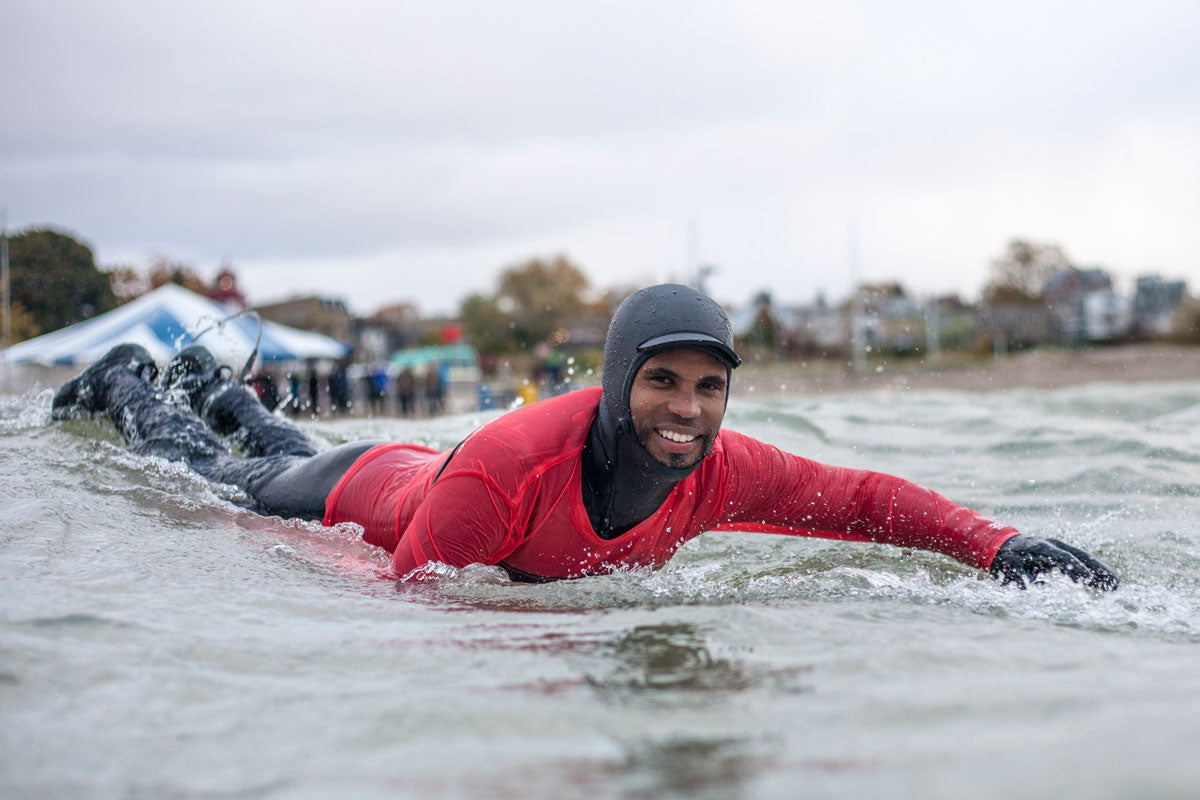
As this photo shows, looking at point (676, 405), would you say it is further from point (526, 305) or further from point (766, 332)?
point (526, 305)

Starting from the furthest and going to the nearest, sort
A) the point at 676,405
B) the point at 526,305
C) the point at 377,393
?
the point at 526,305, the point at 377,393, the point at 676,405

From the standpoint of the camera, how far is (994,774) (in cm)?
140

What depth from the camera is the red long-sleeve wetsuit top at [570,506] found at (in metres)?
2.93

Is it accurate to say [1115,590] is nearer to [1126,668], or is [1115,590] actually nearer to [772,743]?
[1126,668]

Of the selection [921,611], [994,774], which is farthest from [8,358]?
[994,774]

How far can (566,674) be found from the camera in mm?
2029

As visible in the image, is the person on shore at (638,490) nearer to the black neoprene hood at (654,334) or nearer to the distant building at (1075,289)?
the black neoprene hood at (654,334)

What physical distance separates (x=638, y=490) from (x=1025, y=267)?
7511 centimetres

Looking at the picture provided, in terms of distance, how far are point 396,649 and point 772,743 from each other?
3.19 ft

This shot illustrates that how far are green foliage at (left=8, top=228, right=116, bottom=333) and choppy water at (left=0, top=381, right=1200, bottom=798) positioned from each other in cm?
581

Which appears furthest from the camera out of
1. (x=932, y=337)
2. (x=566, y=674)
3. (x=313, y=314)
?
(x=932, y=337)

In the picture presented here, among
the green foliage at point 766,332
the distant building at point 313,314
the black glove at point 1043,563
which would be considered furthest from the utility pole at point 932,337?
the black glove at point 1043,563

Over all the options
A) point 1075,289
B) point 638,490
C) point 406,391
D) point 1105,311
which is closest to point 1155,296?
point 1105,311

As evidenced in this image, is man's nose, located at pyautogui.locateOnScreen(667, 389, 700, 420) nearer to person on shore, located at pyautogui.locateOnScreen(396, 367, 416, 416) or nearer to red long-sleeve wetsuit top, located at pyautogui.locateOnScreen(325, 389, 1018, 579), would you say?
red long-sleeve wetsuit top, located at pyautogui.locateOnScreen(325, 389, 1018, 579)
